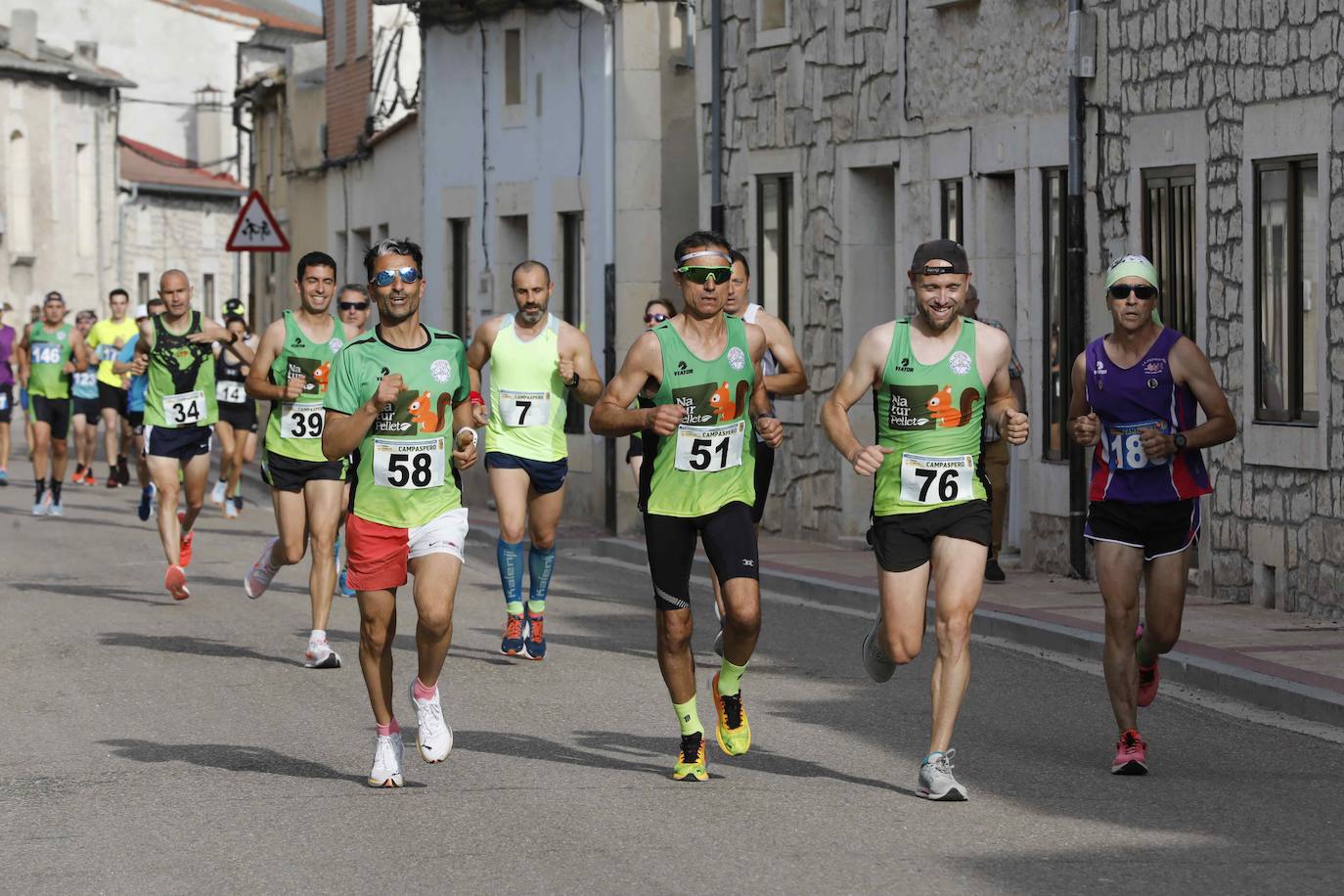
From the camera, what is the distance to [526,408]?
42.8 ft

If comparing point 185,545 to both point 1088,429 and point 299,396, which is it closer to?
point 299,396

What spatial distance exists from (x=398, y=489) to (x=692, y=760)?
4.62 feet

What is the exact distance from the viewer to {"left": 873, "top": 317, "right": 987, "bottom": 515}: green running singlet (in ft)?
29.0

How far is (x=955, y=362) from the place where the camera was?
29.1ft

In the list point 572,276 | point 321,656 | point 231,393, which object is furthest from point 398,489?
point 572,276

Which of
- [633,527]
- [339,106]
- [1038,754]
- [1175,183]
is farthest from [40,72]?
[1038,754]

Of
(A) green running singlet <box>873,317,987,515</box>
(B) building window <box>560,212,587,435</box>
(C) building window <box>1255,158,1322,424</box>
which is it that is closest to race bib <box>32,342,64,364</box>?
(B) building window <box>560,212,587,435</box>

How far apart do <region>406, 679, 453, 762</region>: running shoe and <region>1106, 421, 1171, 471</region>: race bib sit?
104 inches

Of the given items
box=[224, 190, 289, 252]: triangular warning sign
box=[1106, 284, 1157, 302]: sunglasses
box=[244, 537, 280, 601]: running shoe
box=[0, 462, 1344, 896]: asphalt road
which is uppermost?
box=[224, 190, 289, 252]: triangular warning sign

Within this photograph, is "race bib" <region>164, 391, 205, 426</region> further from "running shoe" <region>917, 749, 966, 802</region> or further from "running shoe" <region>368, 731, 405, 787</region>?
"running shoe" <region>917, 749, 966, 802</region>

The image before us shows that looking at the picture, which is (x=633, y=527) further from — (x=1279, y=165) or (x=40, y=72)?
(x=40, y=72)

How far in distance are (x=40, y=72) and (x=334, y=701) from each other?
54670 millimetres

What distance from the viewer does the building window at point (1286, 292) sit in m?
14.5

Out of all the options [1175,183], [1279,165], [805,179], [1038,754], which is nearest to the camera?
[1038,754]
